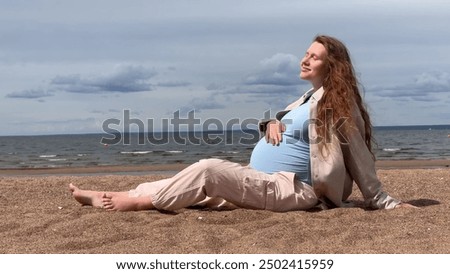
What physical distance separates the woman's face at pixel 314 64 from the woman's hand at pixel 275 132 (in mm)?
463

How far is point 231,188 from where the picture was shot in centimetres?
532

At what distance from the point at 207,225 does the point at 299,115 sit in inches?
48.6

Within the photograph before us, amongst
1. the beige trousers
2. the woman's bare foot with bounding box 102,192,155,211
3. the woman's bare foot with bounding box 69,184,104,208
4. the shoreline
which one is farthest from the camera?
the shoreline

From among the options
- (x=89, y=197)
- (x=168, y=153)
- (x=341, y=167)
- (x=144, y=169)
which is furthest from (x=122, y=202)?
(x=168, y=153)

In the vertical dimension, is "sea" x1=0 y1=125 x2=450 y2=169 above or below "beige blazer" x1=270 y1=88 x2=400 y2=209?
below

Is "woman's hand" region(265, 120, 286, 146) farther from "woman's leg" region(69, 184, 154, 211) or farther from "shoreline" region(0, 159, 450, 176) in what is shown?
"shoreline" region(0, 159, 450, 176)

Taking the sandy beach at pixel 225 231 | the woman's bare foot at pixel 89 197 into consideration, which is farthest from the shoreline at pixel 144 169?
the sandy beach at pixel 225 231

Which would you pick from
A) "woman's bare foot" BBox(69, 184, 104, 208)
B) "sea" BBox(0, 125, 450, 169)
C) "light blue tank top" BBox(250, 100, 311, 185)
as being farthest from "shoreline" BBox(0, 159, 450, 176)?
"light blue tank top" BBox(250, 100, 311, 185)

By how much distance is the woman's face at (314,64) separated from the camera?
17.9ft

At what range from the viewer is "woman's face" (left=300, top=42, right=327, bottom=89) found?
5.45 m

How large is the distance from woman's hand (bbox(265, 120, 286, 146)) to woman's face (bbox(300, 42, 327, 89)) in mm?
463

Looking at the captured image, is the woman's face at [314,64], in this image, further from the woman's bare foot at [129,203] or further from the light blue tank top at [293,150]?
the woman's bare foot at [129,203]

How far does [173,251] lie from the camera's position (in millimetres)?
4219

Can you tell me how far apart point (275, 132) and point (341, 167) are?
622 millimetres
